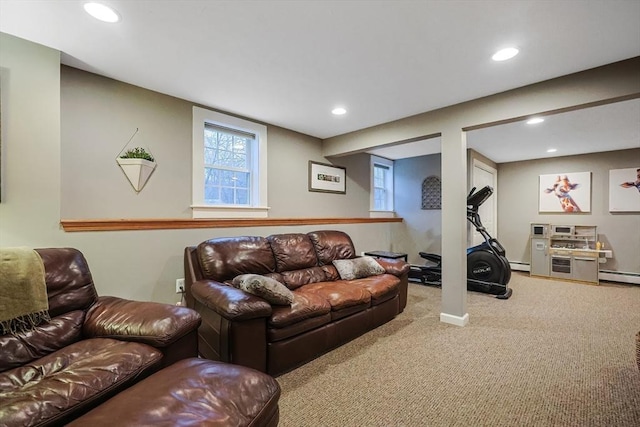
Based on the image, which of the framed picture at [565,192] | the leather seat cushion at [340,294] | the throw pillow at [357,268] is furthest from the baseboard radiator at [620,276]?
the leather seat cushion at [340,294]

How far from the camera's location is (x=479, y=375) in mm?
2098

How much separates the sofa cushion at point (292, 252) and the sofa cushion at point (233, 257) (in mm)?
85

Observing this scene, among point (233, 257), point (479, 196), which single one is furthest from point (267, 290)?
point (479, 196)

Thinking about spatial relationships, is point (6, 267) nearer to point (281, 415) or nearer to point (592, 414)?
point (281, 415)

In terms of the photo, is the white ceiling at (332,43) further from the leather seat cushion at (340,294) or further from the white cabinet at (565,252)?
the white cabinet at (565,252)

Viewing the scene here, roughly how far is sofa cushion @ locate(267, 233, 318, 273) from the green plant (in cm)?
141

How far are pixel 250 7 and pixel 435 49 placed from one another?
129cm

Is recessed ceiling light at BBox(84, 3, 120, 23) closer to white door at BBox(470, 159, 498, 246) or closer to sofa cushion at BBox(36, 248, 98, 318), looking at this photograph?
sofa cushion at BBox(36, 248, 98, 318)

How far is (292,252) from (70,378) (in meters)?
Answer: 2.09

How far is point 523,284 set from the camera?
4914 millimetres

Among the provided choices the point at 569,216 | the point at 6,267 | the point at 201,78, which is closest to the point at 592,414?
the point at 6,267

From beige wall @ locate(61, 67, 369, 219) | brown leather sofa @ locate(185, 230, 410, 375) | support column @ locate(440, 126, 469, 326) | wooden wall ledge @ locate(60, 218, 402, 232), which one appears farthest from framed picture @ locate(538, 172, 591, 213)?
beige wall @ locate(61, 67, 369, 219)

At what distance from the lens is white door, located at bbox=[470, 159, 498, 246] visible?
5.33m

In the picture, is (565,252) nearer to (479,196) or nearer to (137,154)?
(479,196)
